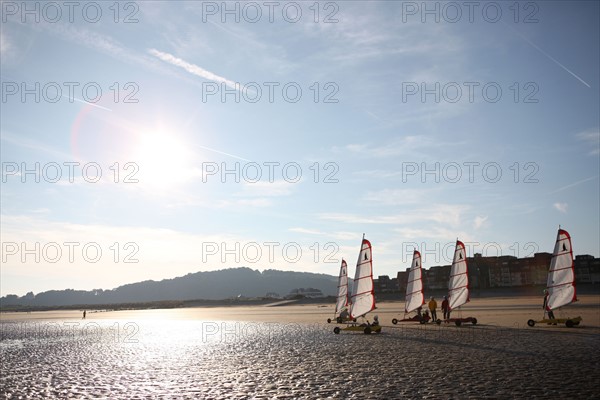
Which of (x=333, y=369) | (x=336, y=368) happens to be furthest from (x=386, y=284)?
(x=333, y=369)

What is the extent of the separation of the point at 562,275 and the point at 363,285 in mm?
12336

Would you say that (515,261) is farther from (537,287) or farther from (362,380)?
(362,380)

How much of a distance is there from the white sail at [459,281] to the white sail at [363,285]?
693 cm

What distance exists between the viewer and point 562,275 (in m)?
29.8

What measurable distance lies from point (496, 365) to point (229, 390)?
9092 millimetres

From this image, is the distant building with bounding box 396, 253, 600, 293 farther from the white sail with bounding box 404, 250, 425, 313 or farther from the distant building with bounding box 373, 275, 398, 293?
the white sail with bounding box 404, 250, 425, 313

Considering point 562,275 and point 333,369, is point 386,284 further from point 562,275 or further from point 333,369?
point 333,369

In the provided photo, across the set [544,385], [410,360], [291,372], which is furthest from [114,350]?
[544,385]

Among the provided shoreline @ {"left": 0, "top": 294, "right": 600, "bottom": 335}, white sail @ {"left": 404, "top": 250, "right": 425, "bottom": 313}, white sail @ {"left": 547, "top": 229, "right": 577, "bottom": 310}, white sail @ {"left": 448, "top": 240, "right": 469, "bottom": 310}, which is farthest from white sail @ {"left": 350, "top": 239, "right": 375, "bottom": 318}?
white sail @ {"left": 547, "top": 229, "right": 577, "bottom": 310}

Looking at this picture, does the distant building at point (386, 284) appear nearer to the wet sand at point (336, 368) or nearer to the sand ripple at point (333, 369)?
the wet sand at point (336, 368)

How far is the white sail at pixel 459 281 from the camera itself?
36.5 meters

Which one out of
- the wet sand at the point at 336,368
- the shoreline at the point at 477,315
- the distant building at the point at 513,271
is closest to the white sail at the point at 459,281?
the shoreline at the point at 477,315

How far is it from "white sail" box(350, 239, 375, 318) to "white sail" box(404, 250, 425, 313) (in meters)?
5.84

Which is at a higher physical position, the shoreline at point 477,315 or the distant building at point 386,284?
the shoreline at point 477,315
